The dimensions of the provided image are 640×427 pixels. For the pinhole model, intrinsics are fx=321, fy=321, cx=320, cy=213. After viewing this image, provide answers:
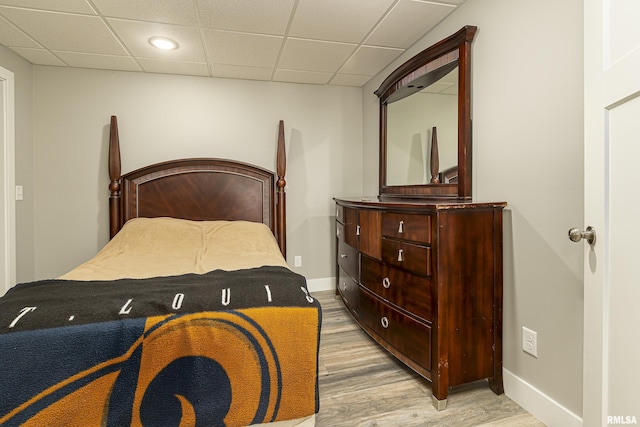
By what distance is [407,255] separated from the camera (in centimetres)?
181

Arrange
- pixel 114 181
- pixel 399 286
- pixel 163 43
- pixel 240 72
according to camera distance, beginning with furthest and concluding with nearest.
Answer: pixel 240 72 < pixel 114 181 < pixel 163 43 < pixel 399 286

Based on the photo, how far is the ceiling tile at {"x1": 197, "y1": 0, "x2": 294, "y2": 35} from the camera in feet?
6.52

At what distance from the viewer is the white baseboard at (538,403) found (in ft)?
4.67

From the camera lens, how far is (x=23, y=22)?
7.19ft

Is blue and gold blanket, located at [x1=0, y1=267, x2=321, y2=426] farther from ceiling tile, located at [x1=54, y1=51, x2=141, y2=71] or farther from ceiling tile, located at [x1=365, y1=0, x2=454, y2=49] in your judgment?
ceiling tile, located at [x1=54, y1=51, x2=141, y2=71]

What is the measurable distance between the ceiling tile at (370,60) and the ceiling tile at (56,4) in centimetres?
192

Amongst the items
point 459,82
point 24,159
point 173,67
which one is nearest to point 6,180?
point 24,159

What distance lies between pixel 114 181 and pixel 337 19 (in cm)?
239

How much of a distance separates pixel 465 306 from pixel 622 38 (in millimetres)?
1241

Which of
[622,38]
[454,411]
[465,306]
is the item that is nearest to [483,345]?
[465,306]

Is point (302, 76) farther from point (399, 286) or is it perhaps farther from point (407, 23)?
point (399, 286)

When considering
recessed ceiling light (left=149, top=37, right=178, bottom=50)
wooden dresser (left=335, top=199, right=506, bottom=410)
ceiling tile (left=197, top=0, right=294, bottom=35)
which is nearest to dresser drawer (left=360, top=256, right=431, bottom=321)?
wooden dresser (left=335, top=199, right=506, bottom=410)

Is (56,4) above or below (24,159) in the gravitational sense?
above

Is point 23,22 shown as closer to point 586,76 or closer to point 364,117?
point 364,117
